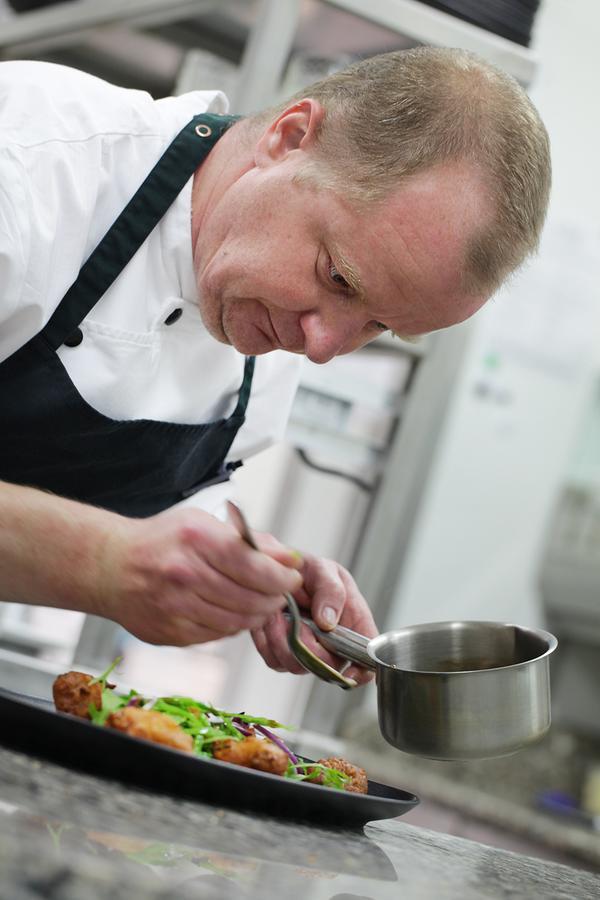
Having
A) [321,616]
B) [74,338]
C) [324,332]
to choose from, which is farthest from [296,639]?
[74,338]

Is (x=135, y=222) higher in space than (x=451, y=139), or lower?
lower

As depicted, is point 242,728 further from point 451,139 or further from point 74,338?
point 451,139

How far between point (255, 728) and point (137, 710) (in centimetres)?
22

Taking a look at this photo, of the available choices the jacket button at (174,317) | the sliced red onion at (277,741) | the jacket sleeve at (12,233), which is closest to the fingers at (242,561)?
the sliced red onion at (277,741)

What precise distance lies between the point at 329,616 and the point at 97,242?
1.72ft

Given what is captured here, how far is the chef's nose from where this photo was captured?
1.20 m

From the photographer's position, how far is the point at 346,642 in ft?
3.36

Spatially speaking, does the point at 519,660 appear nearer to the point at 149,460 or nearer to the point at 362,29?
the point at 149,460

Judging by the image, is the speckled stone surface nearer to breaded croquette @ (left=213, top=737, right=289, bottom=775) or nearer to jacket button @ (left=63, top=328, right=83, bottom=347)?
breaded croquette @ (left=213, top=737, right=289, bottom=775)

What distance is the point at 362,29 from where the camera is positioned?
7.43 ft

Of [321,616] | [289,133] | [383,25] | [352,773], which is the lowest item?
[352,773]

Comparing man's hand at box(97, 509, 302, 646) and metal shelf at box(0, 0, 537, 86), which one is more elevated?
metal shelf at box(0, 0, 537, 86)

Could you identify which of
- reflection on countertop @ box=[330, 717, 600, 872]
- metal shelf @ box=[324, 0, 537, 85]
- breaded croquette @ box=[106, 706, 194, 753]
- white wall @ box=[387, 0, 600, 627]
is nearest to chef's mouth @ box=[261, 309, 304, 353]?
breaded croquette @ box=[106, 706, 194, 753]

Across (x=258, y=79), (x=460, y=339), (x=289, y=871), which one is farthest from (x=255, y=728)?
(x=460, y=339)
